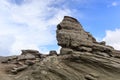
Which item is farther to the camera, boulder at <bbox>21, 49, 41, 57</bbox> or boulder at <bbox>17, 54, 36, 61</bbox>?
boulder at <bbox>21, 49, 41, 57</bbox>

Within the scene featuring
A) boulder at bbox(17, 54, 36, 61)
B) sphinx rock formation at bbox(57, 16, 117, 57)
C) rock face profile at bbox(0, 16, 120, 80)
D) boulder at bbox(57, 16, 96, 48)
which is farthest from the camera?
boulder at bbox(17, 54, 36, 61)

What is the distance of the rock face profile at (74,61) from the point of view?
156ft

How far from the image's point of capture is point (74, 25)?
2175 inches

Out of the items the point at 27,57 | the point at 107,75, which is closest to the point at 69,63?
the point at 107,75

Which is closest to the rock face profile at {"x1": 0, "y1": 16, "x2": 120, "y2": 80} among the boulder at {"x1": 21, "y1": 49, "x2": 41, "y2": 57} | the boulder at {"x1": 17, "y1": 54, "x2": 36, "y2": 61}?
the boulder at {"x1": 17, "y1": 54, "x2": 36, "y2": 61}

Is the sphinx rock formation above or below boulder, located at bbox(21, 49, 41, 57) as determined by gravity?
above

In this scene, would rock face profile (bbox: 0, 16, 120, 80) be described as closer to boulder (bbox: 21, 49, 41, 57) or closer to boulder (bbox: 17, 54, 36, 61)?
boulder (bbox: 17, 54, 36, 61)

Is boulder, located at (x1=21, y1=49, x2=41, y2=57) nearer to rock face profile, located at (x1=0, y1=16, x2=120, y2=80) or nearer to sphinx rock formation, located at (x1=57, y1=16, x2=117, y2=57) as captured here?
rock face profile, located at (x1=0, y1=16, x2=120, y2=80)

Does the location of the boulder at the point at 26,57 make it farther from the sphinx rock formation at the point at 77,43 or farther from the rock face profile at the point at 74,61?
the sphinx rock formation at the point at 77,43

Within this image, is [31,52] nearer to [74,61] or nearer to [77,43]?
[77,43]

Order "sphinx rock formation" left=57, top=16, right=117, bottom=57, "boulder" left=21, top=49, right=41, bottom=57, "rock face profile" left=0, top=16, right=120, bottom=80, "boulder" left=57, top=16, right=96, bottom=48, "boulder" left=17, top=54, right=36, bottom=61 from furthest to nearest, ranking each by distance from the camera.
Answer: "boulder" left=21, top=49, right=41, bottom=57
"boulder" left=17, top=54, right=36, bottom=61
"boulder" left=57, top=16, right=96, bottom=48
"sphinx rock formation" left=57, top=16, right=117, bottom=57
"rock face profile" left=0, top=16, right=120, bottom=80

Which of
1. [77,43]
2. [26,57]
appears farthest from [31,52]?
[77,43]

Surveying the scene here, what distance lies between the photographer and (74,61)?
4941 cm

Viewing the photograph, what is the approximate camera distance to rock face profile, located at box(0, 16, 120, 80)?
1876 inches
